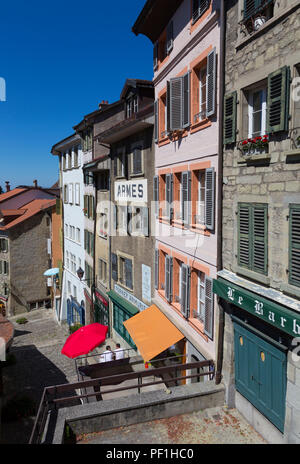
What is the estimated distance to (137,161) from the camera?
16.8 metres

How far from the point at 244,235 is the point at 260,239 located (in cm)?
66

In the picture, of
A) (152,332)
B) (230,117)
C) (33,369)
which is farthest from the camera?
(33,369)

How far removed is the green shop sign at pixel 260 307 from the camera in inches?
263

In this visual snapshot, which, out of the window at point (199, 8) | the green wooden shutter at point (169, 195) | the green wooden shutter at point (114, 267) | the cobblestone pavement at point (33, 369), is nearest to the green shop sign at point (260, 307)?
the green wooden shutter at point (169, 195)

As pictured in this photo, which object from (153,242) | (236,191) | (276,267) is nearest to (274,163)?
(236,191)

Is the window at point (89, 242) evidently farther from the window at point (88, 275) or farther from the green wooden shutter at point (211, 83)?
the green wooden shutter at point (211, 83)

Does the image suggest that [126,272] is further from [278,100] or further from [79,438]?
[278,100]

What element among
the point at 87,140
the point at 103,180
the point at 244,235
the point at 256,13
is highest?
the point at 87,140

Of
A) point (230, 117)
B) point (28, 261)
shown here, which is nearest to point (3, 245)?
point (28, 261)

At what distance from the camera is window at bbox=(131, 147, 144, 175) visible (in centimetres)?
1650

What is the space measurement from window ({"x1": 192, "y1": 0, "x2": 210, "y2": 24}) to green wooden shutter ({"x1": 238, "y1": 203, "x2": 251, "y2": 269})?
620 cm

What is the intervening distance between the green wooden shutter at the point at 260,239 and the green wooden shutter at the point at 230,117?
2.08m

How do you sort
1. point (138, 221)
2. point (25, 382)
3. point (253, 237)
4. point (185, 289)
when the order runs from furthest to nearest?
1. point (25, 382)
2. point (138, 221)
3. point (185, 289)
4. point (253, 237)

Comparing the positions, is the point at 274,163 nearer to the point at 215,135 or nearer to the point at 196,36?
the point at 215,135
